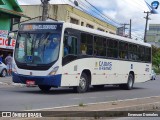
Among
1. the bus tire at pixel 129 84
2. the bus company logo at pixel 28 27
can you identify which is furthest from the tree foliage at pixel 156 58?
the bus company logo at pixel 28 27

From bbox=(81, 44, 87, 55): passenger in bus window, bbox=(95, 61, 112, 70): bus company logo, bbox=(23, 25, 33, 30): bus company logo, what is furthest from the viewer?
bbox=(95, 61, 112, 70): bus company logo

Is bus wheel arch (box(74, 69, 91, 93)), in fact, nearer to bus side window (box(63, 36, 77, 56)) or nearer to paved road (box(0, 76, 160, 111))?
paved road (box(0, 76, 160, 111))

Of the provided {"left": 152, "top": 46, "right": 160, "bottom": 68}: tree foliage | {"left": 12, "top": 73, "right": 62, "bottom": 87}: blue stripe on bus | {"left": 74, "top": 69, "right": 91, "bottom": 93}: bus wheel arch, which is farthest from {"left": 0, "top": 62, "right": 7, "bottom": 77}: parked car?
{"left": 152, "top": 46, "right": 160, "bottom": 68}: tree foliage

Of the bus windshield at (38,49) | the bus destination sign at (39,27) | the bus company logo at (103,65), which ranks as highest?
the bus destination sign at (39,27)

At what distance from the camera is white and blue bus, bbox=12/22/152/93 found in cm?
1888

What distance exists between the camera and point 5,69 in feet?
104

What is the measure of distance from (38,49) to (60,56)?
40.5 inches

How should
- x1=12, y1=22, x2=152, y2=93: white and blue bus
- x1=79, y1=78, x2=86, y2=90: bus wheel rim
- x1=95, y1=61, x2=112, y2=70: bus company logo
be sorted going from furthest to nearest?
1. x1=95, y1=61, x2=112, y2=70: bus company logo
2. x1=79, y1=78, x2=86, y2=90: bus wheel rim
3. x1=12, y1=22, x2=152, y2=93: white and blue bus

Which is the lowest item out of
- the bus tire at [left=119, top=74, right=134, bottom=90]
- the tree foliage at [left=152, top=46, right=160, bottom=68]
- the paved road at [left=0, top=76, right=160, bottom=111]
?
the paved road at [left=0, top=76, right=160, bottom=111]

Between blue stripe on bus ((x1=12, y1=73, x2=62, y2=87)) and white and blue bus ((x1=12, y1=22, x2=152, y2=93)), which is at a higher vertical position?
white and blue bus ((x1=12, y1=22, x2=152, y2=93))

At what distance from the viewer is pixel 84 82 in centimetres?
2102

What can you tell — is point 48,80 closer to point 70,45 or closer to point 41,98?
point 41,98

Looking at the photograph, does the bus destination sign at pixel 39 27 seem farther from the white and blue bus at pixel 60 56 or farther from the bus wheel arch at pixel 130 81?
the bus wheel arch at pixel 130 81

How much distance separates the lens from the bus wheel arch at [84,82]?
68.1 feet
